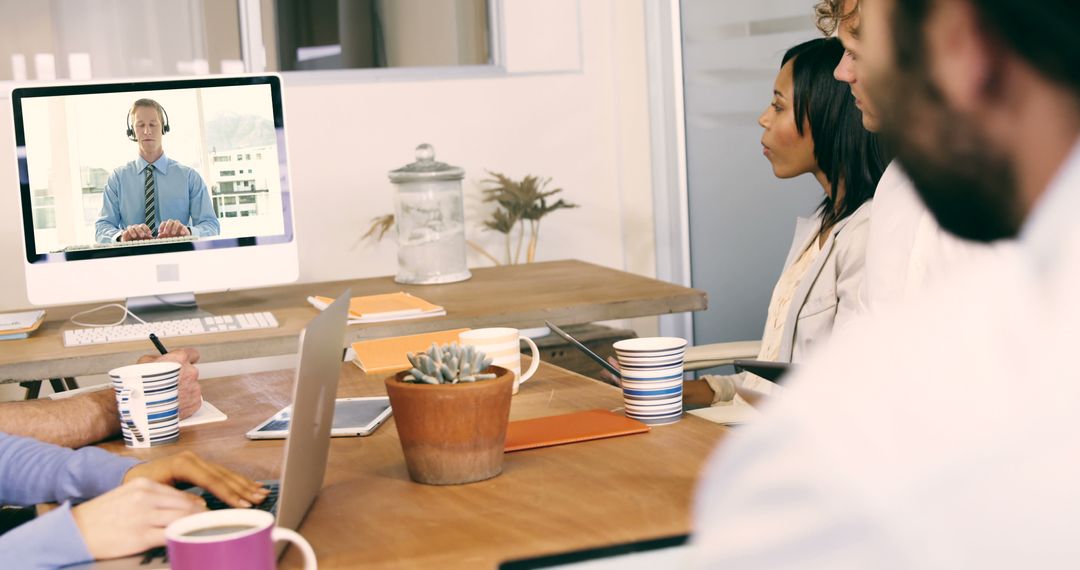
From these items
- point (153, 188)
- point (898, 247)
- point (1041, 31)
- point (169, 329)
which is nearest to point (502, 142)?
point (153, 188)

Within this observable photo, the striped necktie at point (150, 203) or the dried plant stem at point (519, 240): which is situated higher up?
the striped necktie at point (150, 203)

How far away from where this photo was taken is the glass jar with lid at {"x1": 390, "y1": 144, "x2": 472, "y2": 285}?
322 centimetres

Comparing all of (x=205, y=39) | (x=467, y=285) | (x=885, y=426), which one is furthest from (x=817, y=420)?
(x=205, y=39)

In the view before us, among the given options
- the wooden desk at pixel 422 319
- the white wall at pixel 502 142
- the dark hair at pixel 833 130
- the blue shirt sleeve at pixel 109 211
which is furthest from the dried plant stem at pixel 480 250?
the dark hair at pixel 833 130

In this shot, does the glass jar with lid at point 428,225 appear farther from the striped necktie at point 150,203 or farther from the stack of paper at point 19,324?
the stack of paper at point 19,324

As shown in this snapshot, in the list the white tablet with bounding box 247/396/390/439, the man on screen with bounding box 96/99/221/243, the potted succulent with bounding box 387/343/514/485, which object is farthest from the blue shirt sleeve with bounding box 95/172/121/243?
the potted succulent with bounding box 387/343/514/485

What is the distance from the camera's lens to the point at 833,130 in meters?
2.47

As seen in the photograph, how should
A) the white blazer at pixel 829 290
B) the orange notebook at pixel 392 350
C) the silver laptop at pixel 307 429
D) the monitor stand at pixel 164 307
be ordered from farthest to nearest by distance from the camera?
the monitor stand at pixel 164 307 → the white blazer at pixel 829 290 → the orange notebook at pixel 392 350 → the silver laptop at pixel 307 429

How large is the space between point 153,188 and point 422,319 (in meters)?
0.70

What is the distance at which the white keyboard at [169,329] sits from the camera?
2.58 metres

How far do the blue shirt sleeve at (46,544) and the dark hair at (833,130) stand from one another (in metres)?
1.64

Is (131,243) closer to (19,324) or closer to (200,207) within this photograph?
(200,207)

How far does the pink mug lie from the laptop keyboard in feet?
0.34

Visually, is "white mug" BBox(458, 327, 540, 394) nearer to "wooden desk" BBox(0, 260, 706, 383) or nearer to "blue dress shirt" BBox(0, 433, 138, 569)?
"blue dress shirt" BBox(0, 433, 138, 569)
